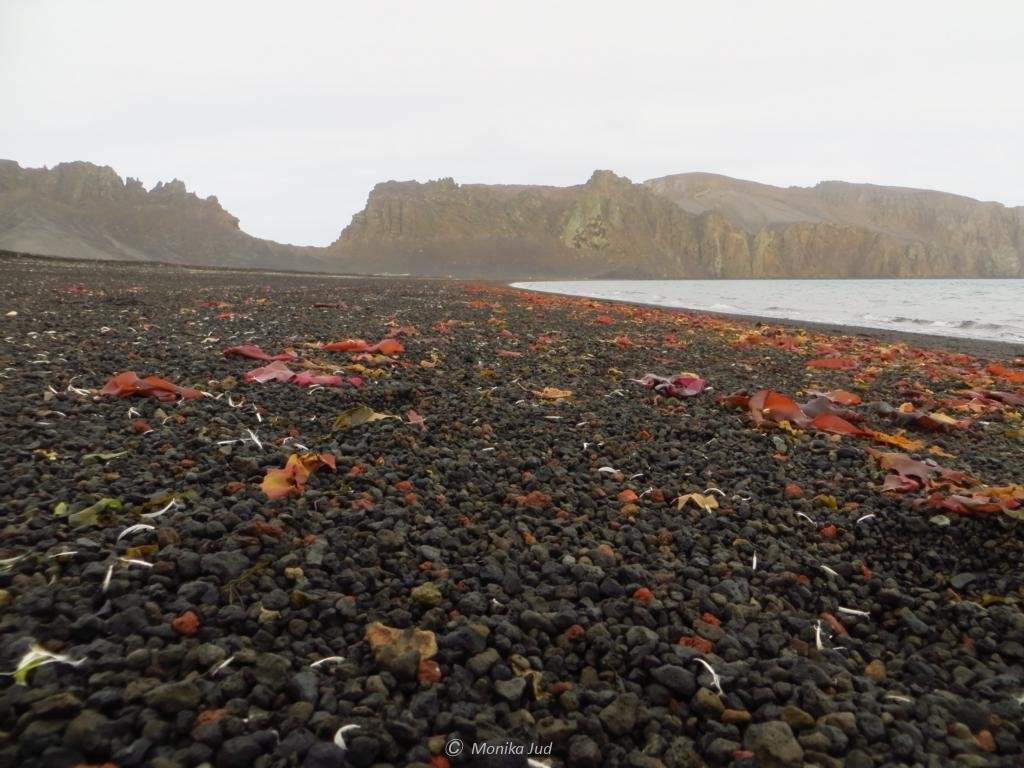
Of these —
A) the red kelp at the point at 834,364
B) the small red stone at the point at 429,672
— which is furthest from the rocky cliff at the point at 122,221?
the small red stone at the point at 429,672

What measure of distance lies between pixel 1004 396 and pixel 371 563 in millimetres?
5662

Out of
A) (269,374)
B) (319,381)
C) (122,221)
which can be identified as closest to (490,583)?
(319,381)

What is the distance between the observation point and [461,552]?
1.95 m

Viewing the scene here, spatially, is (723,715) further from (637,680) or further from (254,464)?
(254,464)

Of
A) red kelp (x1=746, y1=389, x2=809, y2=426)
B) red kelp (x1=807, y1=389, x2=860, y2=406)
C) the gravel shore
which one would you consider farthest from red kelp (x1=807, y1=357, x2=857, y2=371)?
red kelp (x1=746, y1=389, x2=809, y2=426)

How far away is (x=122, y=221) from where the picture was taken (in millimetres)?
102375

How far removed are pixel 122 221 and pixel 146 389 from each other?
122526 mm

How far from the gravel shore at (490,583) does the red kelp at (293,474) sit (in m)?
0.01

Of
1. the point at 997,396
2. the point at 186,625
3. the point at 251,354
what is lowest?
the point at 186,625

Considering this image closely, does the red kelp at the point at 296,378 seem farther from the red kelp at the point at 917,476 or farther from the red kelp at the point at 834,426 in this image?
the red kelp at the point at 917,476

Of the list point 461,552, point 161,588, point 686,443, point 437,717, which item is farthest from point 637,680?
point 686,443

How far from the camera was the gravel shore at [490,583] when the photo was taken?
1.25m

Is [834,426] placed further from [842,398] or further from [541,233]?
[541,233]

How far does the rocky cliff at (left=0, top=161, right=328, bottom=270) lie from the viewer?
91250mm
